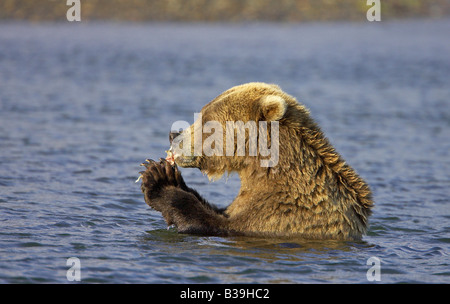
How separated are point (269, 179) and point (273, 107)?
0.67m

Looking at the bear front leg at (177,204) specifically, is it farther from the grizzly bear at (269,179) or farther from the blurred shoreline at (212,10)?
the blurred shoreline at (212,10)

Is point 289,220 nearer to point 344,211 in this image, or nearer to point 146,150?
point 344,211

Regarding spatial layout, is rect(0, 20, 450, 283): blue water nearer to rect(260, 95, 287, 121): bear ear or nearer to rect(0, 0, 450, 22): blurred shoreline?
rect(0, 0, 450, 22): blurred shoreline

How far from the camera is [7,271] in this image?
5.52 meters

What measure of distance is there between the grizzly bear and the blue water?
172mm

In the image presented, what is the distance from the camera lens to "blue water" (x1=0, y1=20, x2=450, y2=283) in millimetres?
6039

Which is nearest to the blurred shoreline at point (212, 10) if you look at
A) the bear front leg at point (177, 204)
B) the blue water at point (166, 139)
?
the blue water at point (166, 139)

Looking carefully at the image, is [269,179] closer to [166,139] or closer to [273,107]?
[273,107]

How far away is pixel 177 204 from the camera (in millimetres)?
6574

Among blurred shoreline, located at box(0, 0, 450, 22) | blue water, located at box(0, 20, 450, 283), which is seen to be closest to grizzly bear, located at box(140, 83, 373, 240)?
blue water, located at box(0, 20, 450, 283)

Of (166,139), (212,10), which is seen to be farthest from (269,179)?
(212,10)

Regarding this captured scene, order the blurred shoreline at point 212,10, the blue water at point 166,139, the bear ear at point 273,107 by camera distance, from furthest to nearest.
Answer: the blurred shoreline at point 212,10 < the bear ear at point 273,107 < the blue water at point 166,139

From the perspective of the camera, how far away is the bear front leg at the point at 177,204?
6551 mm
